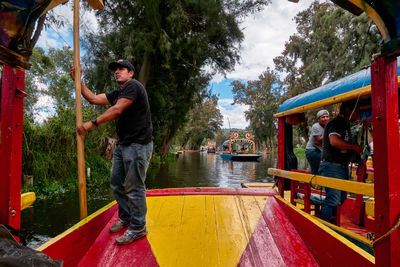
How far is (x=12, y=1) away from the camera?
1.28 meters

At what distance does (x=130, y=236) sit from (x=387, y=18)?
2.54m

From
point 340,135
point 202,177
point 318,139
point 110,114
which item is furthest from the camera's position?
point 202,177

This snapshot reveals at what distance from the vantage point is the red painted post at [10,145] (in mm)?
1485

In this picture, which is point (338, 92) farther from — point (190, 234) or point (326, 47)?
point (326, 47)

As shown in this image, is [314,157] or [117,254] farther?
[314,157]

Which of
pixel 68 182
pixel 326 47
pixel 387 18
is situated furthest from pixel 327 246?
pixel 326 47

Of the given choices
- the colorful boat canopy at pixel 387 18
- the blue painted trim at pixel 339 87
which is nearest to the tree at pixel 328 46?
the blue painted trim at pixel 339 87

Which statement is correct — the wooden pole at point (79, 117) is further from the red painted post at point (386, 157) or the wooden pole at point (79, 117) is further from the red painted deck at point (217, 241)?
the red painted post at point (386, 157)

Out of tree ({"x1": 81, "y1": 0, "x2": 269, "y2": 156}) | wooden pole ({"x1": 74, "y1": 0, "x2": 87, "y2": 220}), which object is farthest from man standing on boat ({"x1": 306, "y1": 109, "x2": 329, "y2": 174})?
tree ({"x1": 81, "y1": 0, "x2": 269, "y2": 156})

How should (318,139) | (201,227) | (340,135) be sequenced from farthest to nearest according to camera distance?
1. (318,139)
2. (340,135)
3. (201,227)

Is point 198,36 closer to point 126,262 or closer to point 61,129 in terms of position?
point 61,129

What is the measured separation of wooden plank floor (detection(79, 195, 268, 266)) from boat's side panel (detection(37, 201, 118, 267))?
87mm

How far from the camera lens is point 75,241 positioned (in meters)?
2.05

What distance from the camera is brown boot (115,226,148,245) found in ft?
7.17
